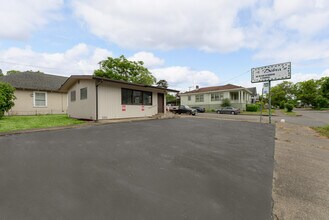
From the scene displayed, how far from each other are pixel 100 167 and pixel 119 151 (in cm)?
124

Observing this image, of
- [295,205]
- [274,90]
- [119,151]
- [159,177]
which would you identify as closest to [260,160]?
[295,205]

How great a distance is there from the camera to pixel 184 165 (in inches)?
157

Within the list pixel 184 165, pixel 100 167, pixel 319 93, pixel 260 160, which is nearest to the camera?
pixel 100 167

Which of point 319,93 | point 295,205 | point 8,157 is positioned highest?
point 319,93

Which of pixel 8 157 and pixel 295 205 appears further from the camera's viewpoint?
pixel 8 157

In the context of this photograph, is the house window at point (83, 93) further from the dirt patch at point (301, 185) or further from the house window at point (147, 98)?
the dirt patch at point (301, 185)

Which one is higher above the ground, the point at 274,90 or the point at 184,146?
the point at 274,90

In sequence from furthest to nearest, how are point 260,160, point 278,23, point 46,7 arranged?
point 278,23 < point 46,7 < point 260,160

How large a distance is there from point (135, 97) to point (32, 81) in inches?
462

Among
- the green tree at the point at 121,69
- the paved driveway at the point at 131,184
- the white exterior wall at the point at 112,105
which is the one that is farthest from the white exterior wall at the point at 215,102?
the paved driveway at the point at 131,184

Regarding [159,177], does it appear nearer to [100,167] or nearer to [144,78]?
[100,167]

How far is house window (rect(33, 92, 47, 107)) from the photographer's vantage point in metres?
16.8

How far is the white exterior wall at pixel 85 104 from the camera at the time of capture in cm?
1230

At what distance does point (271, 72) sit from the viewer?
16.5m
